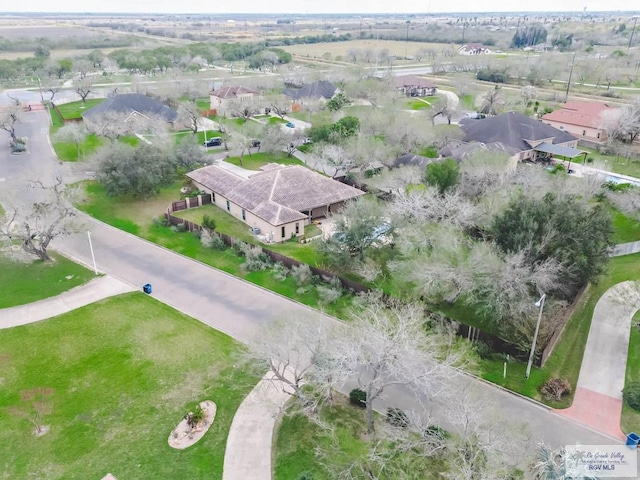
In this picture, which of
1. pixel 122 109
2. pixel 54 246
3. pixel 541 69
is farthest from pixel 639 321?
pixel 541 69

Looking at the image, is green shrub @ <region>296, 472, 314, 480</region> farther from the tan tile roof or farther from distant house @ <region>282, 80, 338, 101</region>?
distant house @ <region>282, 80, 338, 101</region>

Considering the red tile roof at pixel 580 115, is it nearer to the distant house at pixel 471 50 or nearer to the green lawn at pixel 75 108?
the green lawn at pixel 75 108

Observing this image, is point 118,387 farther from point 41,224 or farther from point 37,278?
Result: point 41,224

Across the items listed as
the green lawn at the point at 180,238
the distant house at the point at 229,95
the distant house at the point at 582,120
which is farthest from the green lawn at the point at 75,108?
the distant house at the point at 582,120

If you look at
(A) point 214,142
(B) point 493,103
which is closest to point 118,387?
(A) point 214,142

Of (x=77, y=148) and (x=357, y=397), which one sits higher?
(x=77, y=148)

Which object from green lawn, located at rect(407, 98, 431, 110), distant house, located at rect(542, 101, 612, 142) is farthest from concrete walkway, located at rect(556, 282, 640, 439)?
green lawn, located at rect(407, 98, 431, 110)

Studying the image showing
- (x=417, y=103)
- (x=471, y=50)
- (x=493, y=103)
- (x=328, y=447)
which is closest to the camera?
(x=328, y=447)
